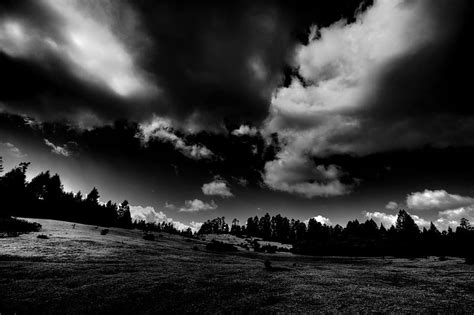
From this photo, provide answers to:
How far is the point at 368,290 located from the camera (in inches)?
461

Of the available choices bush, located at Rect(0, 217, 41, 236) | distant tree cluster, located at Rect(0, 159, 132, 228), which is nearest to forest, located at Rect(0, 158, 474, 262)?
distant tree cluster, located at Rect(0, 159, 132, 228)

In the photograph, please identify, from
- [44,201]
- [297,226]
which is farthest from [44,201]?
[297,226]

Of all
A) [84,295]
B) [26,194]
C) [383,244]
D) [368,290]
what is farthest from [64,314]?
[26,194]

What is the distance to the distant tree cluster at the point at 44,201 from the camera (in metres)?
69.6

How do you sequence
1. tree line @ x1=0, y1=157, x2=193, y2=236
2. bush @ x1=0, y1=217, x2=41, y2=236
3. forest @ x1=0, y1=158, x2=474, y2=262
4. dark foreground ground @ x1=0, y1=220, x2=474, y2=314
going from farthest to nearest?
1. tree line @ x1=0, y1=157, x2=193, y2=236
2. forest @ x1=0, y1=158, x2=474, y2=262
3. bush @ x1=0, y1=217, x2=41, y2=236
4. dark foreground ground @ x1=0, y1=220, x2=474, y2=314

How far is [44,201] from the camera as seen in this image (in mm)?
81812

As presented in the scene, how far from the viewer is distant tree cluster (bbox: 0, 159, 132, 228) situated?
6963cm

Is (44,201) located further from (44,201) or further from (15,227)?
(15,227)

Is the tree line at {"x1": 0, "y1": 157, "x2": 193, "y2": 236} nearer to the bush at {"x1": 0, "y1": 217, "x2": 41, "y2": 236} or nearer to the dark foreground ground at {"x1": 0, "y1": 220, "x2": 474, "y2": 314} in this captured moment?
the bush at {"x1": 0, "y1": 217, "x2": 41, "y2": 236}

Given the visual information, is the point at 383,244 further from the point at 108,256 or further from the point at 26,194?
the point at 26,194

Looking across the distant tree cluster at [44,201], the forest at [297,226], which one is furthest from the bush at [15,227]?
the distant tree cluster at [44,201]

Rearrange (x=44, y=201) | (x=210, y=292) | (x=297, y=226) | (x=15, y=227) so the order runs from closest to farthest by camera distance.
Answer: (x=210, y=292) → (x=15, y=227) → (x=44, y=201) → (x=297, y=226)

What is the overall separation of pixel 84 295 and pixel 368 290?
1316 centimetres

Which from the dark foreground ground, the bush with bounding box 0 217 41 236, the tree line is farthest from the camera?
the tree line
